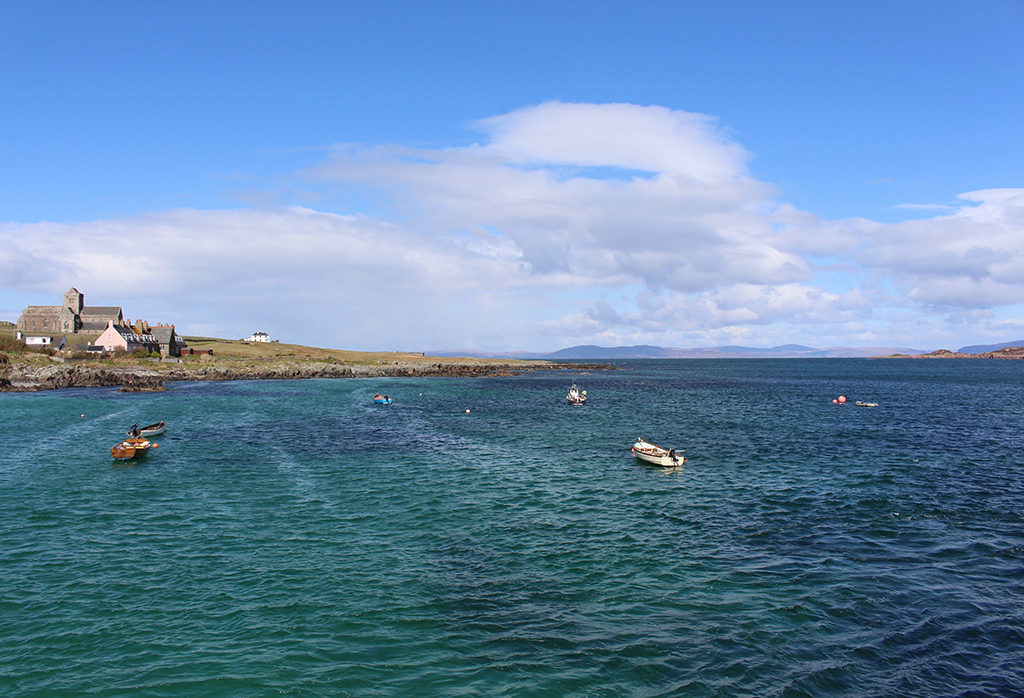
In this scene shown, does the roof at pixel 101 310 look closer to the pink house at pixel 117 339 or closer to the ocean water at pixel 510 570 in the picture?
the pink house at pixel 117 339

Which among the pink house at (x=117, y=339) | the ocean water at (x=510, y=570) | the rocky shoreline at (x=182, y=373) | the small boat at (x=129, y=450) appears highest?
the pink house at (x=117, y=339)

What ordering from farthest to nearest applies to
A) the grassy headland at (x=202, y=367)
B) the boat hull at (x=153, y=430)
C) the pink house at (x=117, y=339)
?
the pink house at (x=117, y=339) → the grassy headland at (x=202, y=367) → the boat hull at (x=153, y=430)

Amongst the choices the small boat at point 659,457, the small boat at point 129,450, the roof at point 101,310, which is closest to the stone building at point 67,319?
the roof at point 101,310

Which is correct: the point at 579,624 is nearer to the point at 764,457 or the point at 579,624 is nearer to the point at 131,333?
the point at 764,457

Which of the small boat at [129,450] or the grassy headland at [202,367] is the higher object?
the grassy headland at [202,367]

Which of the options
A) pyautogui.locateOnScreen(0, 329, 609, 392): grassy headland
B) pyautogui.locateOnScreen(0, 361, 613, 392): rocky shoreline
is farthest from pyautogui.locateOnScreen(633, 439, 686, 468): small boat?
pyautogui.locateOnScreen(0, 329, 609, 392): grassy headland

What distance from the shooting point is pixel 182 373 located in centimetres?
12775

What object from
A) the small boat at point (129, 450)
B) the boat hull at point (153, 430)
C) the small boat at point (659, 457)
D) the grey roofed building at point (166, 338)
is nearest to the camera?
the small boat at point (659, 457)

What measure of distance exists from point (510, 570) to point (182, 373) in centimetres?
12983

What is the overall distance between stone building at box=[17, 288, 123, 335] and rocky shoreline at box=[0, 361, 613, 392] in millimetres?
33068

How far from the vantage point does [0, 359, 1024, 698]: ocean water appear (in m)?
15.5

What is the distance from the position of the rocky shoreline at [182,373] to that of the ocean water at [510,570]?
227 feet

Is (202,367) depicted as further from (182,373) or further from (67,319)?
(67,319)

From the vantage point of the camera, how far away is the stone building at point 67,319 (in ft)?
471
